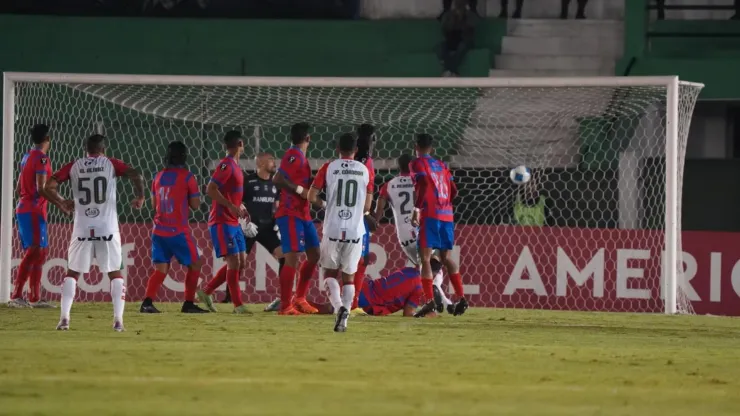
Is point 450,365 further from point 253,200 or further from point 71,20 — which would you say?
point 71,20

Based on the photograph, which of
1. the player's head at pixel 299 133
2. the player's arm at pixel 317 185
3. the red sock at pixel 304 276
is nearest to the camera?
the player's arm at pixel 317 185

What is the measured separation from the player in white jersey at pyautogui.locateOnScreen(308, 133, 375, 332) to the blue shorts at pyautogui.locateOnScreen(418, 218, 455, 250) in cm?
231

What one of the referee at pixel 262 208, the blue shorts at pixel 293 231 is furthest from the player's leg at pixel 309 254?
the referee at pixel 262 208

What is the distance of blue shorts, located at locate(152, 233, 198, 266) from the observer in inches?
518

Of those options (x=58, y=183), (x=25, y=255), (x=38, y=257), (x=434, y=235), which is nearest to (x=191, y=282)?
(x=38, y=257)

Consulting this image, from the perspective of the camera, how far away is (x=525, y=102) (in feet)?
64.8

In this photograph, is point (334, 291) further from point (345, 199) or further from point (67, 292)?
point (67, 292)

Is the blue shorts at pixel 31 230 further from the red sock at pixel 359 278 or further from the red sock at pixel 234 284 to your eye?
the red sock at pixel 359 278

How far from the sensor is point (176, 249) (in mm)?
13164

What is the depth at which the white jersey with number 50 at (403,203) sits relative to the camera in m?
14.2

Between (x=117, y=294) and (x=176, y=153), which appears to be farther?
(x=176, y=153)

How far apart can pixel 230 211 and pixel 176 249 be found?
66 cm

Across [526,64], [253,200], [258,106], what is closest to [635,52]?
[526,64]

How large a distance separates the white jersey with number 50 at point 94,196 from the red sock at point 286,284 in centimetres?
262
